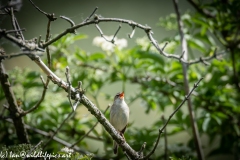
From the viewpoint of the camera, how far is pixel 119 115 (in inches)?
113

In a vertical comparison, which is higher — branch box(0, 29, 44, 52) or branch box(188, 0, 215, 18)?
branch box(188, 0, 215, 18)

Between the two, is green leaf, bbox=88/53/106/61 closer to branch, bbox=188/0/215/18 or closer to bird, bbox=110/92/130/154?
bird, bbox=110/92/130/154

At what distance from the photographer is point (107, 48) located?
10.1 ft

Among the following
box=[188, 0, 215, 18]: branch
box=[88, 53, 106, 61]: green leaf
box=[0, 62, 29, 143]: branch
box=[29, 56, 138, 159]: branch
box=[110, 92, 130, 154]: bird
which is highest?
box=[188, 0, 215, 18]: branch

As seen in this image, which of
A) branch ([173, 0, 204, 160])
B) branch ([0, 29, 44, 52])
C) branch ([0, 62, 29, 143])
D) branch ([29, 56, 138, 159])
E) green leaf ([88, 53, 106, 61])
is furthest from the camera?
green leaf ([88, 53, 106, 61])

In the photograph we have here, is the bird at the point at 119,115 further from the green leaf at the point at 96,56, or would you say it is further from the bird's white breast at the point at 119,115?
the green leaf at the point at 96,56

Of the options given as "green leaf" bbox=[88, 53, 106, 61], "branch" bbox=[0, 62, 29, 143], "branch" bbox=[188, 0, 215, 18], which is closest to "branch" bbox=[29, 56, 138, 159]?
"branch" bbox=[0, 62, 29, 143]

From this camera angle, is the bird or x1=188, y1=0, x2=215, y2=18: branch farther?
x1=188, y1=0, x2=215, y2=18: branch

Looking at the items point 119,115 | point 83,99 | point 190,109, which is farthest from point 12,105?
point 190,109

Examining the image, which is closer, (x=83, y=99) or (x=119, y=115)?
(x=83, y=99)

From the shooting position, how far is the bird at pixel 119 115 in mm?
2809

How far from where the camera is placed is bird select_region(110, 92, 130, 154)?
9.21ft

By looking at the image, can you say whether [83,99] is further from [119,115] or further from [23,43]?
[119,115]

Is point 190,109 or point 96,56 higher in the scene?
point 96,56
